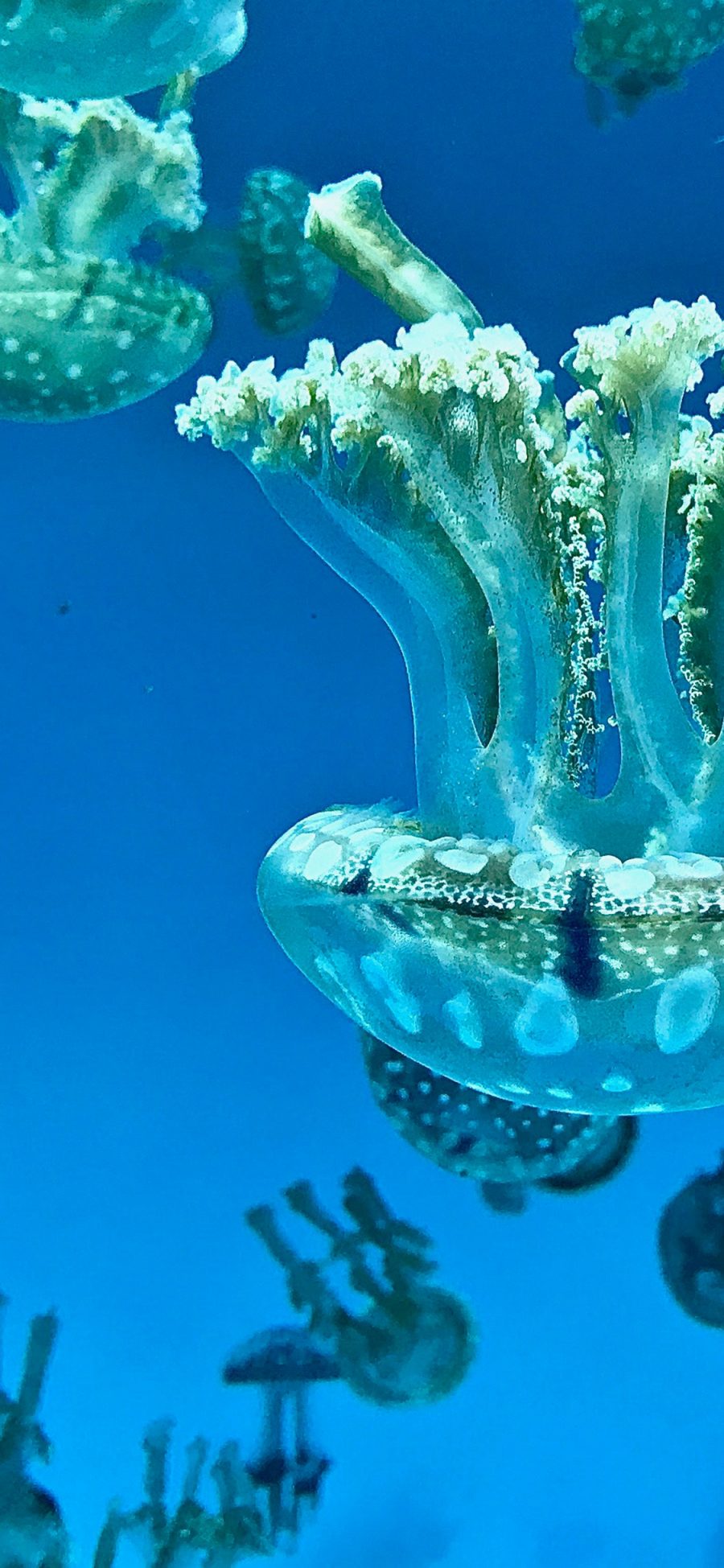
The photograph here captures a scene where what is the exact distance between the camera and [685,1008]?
190 centimetres

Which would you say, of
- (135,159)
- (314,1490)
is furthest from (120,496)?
(314,1490)

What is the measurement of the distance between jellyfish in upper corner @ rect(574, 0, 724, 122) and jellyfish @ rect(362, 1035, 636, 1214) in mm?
2349

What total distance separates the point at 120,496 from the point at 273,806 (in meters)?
0.90

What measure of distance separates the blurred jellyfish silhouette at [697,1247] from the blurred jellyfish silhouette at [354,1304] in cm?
61

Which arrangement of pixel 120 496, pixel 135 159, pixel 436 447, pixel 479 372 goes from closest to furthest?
pixel 479 372 → pixel 436 447 → pixel 135 159 → pixel 120 496

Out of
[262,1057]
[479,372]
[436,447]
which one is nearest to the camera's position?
[479,372]

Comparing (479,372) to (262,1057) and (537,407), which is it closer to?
(537,407)

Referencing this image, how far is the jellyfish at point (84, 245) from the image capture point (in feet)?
8.76

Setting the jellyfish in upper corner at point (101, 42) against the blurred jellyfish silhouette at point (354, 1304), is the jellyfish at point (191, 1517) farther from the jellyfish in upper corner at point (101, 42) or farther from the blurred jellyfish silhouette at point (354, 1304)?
the jellyfish in upper corner at point (101, 42)

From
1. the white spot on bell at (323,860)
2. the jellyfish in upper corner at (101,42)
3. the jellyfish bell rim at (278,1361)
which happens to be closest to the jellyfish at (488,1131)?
the jellyfish bell rim at (278,1361)

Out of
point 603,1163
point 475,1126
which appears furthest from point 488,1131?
point 603,1163

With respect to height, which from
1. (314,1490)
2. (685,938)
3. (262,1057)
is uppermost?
(262,1057)

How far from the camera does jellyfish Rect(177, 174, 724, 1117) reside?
A: 1.84 metres

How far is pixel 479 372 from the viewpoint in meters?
1.78
